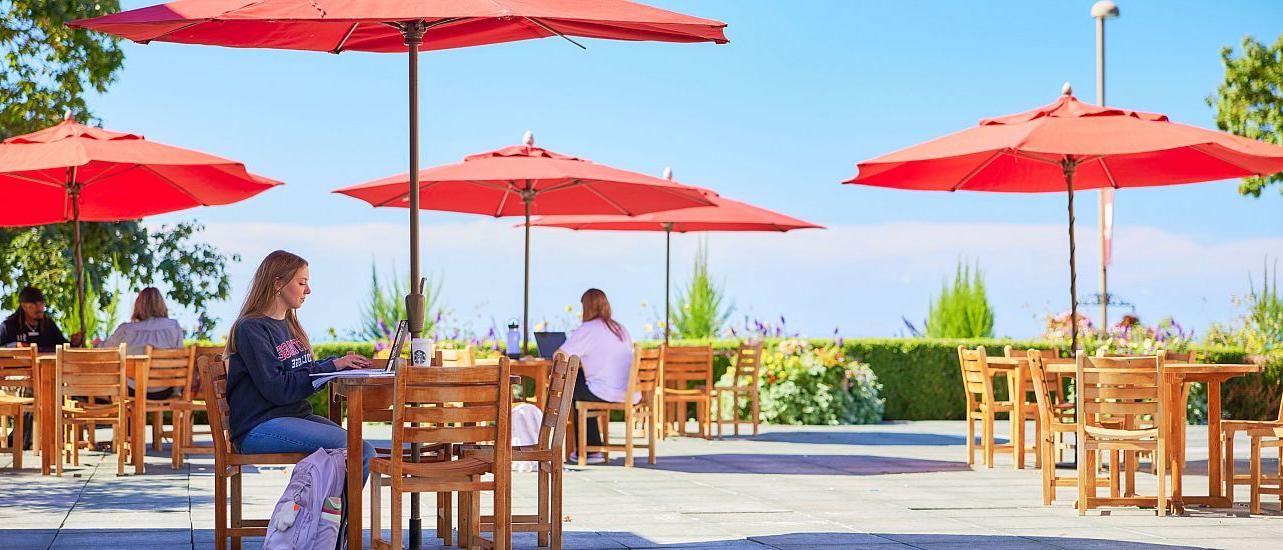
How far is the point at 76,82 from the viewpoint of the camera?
52.7ft

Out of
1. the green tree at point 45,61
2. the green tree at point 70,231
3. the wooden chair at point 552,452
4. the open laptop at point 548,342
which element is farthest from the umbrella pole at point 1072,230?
the green tree at point 45,61

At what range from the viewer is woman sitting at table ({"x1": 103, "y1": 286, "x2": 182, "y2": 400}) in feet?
35.2

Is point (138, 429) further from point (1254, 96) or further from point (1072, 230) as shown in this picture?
point (1254, 96)

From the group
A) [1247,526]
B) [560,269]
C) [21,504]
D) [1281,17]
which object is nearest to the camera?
[1247,526]

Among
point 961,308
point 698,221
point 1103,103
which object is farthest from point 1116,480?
point 1103,103

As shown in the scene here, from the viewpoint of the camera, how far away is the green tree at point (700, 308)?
57.4ft

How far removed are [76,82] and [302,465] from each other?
39.5 ft

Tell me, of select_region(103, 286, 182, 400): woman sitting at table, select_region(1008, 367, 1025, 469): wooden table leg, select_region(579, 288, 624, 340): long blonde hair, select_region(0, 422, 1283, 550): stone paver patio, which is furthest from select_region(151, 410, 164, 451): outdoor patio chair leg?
select_region(1008, 367, 1025, 469): wooden table leg

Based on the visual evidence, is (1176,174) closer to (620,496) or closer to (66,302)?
(620,496)

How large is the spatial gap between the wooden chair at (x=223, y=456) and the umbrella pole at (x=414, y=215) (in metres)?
0.61

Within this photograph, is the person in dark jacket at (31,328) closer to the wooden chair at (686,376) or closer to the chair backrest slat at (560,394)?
the wooden chair at (686,376)

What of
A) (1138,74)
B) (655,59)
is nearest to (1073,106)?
(1138,74)

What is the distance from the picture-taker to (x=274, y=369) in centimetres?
557

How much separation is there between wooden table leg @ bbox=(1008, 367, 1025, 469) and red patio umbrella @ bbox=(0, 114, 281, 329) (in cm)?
539
